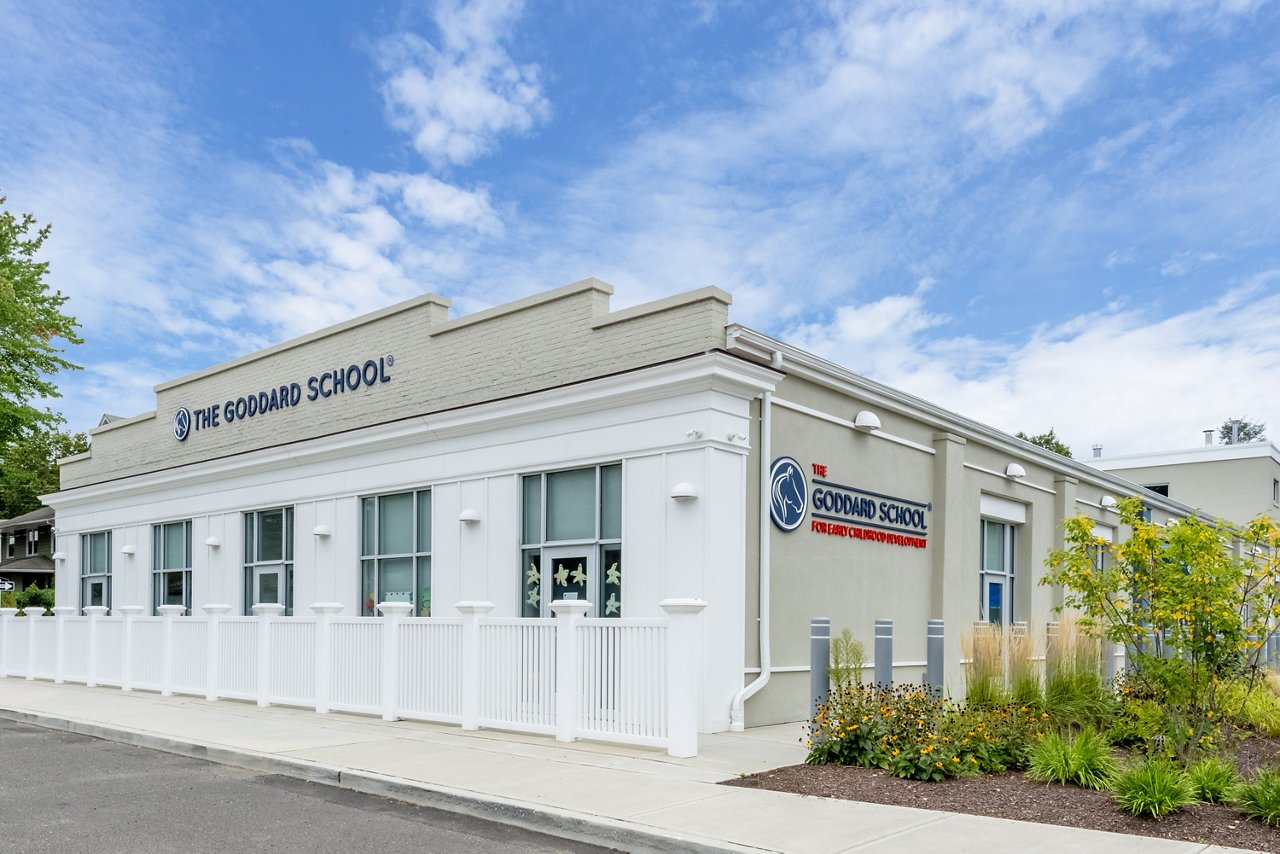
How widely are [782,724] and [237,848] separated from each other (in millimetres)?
8029

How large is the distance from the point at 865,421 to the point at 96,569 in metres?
18.7

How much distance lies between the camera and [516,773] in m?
9.54

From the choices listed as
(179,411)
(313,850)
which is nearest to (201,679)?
(179,411)

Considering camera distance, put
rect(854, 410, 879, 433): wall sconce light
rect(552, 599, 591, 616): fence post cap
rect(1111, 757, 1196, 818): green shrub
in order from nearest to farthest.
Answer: rect(1111, 757, 1196, 818): green shrub → rect(552, 599, 591, 616): fence post cap → rect(854, 410, 879, 433): wall sconce light

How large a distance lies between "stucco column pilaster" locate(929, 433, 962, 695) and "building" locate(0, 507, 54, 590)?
47.1 metres

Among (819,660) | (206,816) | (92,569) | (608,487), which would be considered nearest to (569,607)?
(819,660)

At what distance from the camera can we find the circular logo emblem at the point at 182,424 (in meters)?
23.1

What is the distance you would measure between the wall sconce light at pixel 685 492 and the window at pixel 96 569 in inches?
682

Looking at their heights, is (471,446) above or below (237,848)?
above

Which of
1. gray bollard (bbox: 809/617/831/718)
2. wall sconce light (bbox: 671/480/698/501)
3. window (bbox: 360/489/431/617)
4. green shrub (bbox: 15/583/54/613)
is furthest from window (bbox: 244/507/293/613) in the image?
green shrub (bbox: 15/583/54/613)

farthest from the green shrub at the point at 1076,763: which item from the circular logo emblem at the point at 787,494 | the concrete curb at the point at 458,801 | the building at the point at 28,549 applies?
the building at the point at 28,549

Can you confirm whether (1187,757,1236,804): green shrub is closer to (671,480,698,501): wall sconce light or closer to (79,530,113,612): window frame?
(671,480,698,501): wall sconce light

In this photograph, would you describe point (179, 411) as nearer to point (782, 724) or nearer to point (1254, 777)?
point (782, 724)

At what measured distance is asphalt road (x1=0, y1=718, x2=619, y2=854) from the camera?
291 inches
